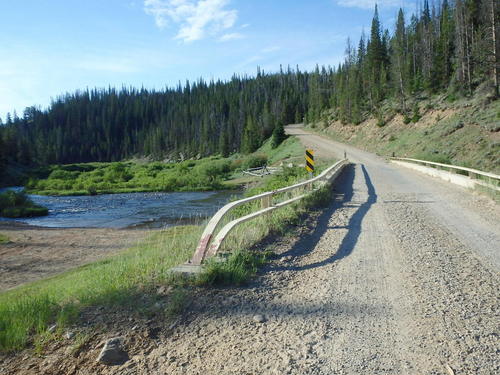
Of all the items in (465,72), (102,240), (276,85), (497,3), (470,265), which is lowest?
(102,240)

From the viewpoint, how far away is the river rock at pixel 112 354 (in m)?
3.45

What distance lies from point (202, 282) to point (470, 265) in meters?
4.16

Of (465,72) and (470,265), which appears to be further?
(465,72)

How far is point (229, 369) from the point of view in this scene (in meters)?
3.23

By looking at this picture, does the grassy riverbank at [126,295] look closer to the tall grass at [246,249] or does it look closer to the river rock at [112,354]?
the tall grass at [246,249]

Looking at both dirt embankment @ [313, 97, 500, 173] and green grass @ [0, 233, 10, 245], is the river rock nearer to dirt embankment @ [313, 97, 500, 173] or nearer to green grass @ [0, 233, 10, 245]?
green grass @ [0, 233, 10, 245]

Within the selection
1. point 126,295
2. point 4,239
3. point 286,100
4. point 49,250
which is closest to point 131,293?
point 126,295

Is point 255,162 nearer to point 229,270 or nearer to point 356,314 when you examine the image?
point 229,270

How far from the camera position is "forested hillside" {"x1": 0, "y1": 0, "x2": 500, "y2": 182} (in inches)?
1927

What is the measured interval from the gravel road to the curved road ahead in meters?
0.01

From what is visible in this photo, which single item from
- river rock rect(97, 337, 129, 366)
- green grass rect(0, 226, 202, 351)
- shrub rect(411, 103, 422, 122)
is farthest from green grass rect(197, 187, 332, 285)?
shrub rect(411, 103, 422, 122)

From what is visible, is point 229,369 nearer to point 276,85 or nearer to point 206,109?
point 206,109

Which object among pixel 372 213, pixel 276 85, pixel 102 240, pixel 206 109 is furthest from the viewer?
pixel 276 85

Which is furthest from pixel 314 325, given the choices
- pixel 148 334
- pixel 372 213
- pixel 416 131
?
pixel 416 131
